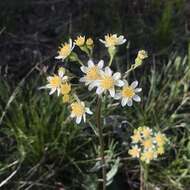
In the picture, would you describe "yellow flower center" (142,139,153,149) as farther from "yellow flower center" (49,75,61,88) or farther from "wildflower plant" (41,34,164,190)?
"yellow flower center" (49,75,61,88)

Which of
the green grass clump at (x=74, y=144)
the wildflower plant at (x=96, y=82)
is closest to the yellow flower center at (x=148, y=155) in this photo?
the green grass clump at (x=74, y=144)

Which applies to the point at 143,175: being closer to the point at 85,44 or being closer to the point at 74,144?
the point at 74,144

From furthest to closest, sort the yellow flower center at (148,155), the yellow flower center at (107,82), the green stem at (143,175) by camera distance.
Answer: the green stem at (143,175) → the yellow flower center at (148,155) → the yellow flower center at (107,82)

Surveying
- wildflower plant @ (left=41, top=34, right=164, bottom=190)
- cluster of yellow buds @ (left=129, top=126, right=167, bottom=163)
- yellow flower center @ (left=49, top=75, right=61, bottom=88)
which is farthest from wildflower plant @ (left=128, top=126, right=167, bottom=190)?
yellow flower center @ (left=49, top=75, right=61, bottom=88)

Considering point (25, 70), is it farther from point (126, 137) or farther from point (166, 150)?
point (166, 150)

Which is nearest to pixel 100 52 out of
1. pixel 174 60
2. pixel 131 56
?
pixel 131 56

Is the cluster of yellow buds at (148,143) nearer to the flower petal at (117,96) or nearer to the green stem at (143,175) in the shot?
the green stem at (143,175)
